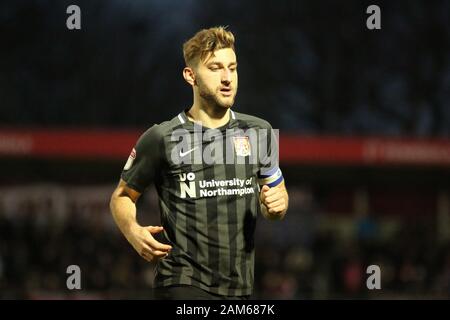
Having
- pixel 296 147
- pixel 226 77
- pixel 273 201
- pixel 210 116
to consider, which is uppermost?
pixel 226 77

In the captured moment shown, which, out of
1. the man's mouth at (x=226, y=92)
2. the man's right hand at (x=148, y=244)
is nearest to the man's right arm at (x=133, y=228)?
the man's right hand at (x=148, y=244)

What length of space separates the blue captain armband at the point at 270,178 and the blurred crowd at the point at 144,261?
24.2 ft

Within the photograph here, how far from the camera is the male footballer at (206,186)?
5207 millimetres

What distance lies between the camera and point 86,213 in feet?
58.5

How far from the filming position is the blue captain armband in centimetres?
548

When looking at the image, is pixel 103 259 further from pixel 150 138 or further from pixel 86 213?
pixel 150 138

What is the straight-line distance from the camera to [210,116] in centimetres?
541

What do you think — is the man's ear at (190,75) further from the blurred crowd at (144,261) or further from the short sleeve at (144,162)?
the blurred crowd at (144,261)

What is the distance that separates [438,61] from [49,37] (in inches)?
420

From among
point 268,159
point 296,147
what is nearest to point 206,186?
point 268,159

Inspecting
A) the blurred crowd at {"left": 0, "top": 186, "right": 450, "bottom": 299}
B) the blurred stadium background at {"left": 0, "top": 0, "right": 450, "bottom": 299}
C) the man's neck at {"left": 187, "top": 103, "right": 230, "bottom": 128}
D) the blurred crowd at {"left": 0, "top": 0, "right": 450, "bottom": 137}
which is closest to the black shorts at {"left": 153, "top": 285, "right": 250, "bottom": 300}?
the man's neck at {"left": 187, "top": 103, "right": 230, "bottom": 128}

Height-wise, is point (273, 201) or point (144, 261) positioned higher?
point (273, 201)

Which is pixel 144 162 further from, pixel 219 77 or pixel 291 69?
pixel 291 69

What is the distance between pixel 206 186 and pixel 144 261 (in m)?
10.5
